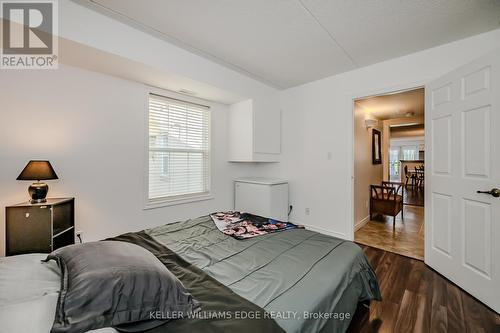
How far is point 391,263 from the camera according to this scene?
2.46 m

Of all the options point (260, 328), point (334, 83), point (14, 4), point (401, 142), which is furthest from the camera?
point (401, 142)

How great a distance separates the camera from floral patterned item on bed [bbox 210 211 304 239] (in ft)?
5.85

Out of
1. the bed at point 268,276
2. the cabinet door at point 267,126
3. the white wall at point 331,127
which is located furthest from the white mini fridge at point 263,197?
the bed at point 268,276

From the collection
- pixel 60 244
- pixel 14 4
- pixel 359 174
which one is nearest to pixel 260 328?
pixel 60 244

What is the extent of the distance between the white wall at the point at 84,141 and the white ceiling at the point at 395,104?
139 inches

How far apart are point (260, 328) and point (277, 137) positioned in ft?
10.7

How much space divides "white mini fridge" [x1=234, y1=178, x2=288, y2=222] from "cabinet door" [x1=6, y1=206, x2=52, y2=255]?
2.44 m

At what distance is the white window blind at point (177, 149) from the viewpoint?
2.84 metres

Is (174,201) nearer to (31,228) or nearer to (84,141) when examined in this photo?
(84,141)

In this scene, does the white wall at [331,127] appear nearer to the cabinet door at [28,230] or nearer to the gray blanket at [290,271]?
the gray blanket at [290,271]

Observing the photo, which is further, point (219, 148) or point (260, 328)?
point (219, 148)

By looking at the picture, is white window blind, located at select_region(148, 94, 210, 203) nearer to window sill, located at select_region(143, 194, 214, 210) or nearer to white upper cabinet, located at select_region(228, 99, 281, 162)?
window sill, located at select_region(143, 194, 214, 210)

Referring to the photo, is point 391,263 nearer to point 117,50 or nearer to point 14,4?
point 117,50

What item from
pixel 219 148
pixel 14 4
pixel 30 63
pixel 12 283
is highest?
pixel 14 4
